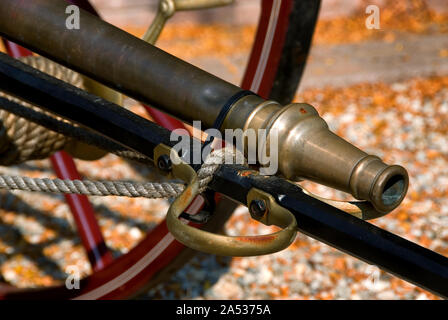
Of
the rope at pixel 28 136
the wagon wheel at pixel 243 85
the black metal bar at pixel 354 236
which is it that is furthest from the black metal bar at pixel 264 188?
the wagon wheel at pixel 243 85

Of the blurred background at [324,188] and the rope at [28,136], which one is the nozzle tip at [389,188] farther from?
the blurred background at [324,188]

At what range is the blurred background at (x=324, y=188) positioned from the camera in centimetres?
192

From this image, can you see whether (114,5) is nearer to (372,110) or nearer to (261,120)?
(372,110)

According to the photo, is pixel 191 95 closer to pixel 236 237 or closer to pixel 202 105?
pixel 202 105

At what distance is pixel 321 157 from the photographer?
907mm

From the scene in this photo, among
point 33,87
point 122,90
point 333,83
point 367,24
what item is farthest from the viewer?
point 367,24

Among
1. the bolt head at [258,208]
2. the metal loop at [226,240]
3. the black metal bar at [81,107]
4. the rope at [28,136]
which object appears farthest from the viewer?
the rope at [28,136]

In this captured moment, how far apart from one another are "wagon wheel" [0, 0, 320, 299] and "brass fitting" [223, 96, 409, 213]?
1.98 ft

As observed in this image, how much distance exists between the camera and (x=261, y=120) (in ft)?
3.05

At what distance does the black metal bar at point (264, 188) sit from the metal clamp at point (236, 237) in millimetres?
26

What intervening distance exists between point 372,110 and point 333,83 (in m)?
0.38

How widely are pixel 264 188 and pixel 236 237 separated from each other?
0.52ft
